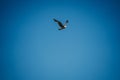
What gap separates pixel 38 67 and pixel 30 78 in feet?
0.73

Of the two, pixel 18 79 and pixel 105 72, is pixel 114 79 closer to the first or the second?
pixel 105 72

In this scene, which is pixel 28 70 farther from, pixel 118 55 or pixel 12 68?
pixel 118 55

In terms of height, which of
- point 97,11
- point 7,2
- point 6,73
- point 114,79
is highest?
point 7,2

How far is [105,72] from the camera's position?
3338mm

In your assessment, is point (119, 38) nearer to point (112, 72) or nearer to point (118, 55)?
point (118, 55)

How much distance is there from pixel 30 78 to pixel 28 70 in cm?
14

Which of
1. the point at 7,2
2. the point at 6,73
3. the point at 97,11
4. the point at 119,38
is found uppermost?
the point at 7,2

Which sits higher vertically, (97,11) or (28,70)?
(97,11)

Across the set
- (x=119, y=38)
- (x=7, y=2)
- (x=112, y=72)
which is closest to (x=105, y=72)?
(x=112, y=72)

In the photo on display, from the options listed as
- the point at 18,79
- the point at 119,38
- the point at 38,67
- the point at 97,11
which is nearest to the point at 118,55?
the point at 119,38

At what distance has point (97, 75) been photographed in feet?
11.0

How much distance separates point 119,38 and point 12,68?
1.81 m

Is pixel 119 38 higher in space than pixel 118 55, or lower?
higher

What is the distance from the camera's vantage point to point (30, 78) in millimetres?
3305
